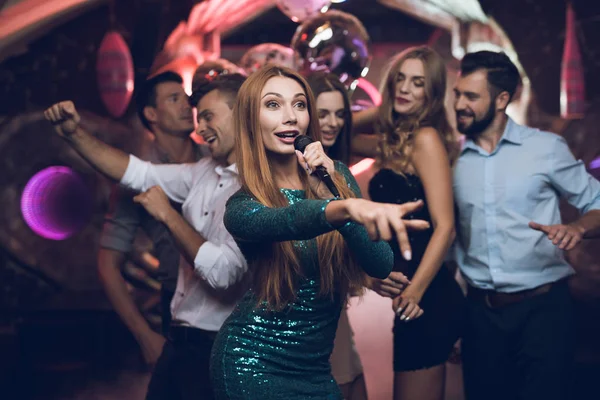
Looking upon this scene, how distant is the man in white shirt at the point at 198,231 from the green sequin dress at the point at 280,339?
45cm

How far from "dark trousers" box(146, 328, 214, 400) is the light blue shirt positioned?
3.42 feet

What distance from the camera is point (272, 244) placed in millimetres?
1902

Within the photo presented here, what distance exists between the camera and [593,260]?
5.40m

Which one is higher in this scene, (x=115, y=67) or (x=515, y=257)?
(x=115, y=67)

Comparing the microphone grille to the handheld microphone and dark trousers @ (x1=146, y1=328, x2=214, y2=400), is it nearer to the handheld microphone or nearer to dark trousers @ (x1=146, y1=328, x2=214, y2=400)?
the handheld microphone

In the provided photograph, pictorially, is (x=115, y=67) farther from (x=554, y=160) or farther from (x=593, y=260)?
(x=593, y=260)

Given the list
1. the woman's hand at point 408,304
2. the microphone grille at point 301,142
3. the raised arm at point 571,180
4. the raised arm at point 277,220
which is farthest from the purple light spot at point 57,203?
the microphone grille at point 301,142

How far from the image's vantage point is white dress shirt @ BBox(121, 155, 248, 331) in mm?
2361

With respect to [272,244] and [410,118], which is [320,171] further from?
[410,118]

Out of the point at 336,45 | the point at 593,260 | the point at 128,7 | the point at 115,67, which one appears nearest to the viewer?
the point at 336,45

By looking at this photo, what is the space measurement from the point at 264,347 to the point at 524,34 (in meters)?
4.65

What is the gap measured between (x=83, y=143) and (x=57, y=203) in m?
3.80

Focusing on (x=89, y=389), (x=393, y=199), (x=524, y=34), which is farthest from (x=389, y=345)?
(x=393, y=199)

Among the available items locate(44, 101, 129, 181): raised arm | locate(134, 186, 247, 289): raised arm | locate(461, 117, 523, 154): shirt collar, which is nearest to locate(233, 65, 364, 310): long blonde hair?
locate(134, 186, 247, 289): raised arm
